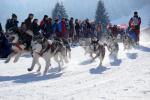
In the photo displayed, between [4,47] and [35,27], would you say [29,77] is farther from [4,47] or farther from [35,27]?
[35,27]

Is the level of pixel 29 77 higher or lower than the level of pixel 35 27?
lower

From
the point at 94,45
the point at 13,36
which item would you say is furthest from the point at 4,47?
the point at 94,45

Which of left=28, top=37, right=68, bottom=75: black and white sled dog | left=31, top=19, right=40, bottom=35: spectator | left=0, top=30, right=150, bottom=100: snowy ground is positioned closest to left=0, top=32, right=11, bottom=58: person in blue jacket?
left=0, top=30, right=150, bottom=100: snowy ground

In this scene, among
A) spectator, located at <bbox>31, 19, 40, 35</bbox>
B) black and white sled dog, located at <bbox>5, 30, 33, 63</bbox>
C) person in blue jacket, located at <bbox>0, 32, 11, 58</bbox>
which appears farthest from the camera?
spectator, located at <bbox>31, 19, 40, 35</bbox>

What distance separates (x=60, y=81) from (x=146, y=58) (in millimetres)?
5430

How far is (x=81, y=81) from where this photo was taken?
1043 cm

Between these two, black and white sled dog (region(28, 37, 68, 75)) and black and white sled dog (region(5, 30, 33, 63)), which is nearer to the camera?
black and white sled dog (region(28, 37, 68, 75))

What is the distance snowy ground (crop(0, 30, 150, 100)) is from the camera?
8531 millimetres

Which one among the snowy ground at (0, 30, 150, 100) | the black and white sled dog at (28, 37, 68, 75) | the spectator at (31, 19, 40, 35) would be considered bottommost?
the snowy ground at (0, 30, 150, 100)

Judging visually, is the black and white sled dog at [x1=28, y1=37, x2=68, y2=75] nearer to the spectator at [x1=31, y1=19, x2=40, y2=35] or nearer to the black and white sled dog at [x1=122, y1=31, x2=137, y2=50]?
the spectator at [x1=31, y1=19, x2=40, y2=35]

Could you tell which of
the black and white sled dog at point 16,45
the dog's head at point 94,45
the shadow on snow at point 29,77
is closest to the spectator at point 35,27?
the black and white sled dog at point 16,45

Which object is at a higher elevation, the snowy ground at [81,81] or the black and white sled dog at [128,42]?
the black and white sled dog at [128,42]

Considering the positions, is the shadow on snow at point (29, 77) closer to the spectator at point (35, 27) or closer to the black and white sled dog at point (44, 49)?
the black and white sled dog at point (44, 49)

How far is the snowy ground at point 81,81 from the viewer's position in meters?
8.53
